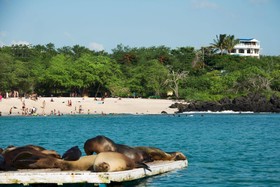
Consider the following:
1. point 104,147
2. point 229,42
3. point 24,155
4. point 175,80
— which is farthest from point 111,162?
point 229,42

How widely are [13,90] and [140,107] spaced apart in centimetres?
2287

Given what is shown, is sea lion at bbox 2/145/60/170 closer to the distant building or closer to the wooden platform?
the wooden platform

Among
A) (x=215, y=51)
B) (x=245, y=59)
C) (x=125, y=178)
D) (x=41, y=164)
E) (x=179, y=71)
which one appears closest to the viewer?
(x=125, y=178)

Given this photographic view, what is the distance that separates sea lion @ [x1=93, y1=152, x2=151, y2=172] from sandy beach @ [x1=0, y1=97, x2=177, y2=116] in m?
66.9

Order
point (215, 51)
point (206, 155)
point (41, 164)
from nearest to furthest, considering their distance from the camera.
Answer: point (41, 164) < point (206, 155) < point (215, 51)

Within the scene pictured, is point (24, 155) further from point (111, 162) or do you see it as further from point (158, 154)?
point (158, 154)

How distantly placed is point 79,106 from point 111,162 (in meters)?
71.6

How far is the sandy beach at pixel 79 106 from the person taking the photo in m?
86.8

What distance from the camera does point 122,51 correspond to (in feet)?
444

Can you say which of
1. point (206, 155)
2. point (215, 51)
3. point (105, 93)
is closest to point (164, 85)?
point (105, 93)

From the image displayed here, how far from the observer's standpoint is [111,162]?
18875 mm

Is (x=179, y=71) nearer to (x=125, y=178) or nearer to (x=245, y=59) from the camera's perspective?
(x=245, y=59)

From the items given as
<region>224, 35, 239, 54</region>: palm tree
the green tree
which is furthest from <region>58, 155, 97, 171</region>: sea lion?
<region>224, 35, 239, 54</region>: palm tree

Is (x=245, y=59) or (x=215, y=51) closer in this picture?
(x=245, y=59)
